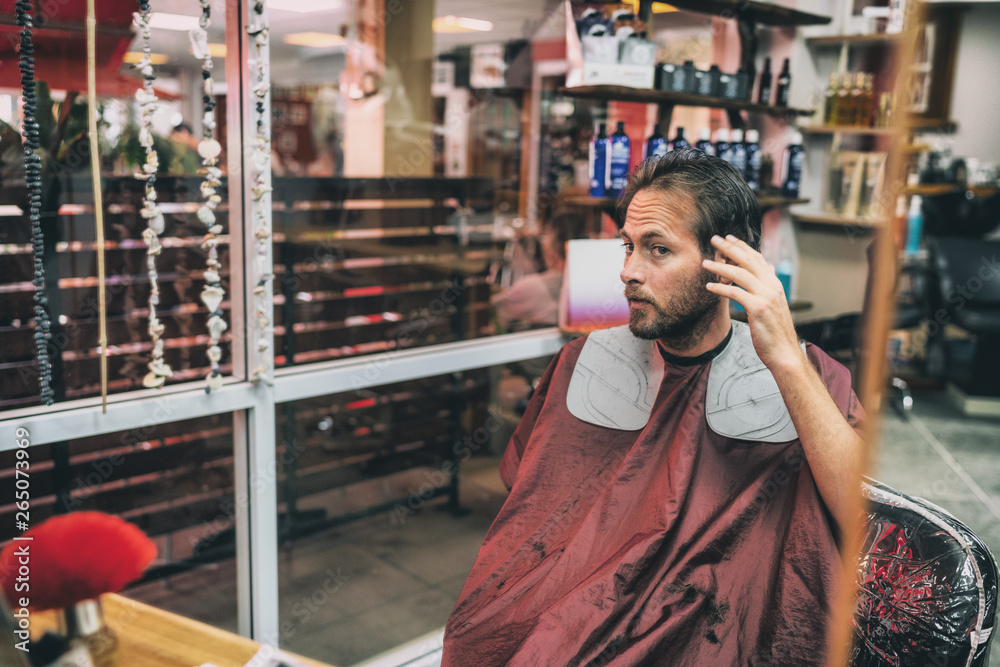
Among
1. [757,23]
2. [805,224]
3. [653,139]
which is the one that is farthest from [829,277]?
[653,139]

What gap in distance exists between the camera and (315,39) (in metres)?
7.90

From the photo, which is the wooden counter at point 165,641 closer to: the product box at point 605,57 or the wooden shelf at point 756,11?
the product box at point 605,57

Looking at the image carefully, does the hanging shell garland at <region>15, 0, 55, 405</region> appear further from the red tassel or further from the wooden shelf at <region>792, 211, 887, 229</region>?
the wooden shelf at <region>792, 211, 887, 229</region>

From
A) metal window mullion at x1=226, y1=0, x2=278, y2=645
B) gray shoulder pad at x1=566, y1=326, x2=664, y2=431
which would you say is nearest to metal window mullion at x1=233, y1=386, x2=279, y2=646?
metal window mullion at x1=226, y1=0, x2=278, y2=645

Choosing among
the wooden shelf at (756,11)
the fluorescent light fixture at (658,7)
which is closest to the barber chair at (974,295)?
the wooden shelf at (756,11)

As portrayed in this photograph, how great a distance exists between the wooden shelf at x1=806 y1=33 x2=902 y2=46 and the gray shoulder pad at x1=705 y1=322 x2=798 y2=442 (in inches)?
102

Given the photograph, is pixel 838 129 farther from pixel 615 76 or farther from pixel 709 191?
pixel 709 191

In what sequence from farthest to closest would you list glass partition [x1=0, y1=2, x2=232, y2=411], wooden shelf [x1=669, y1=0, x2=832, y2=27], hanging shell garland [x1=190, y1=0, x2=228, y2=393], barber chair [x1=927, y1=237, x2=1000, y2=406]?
barber chair [x1=927, y1=237, x2=1000, y2=406] → wooden shelf [x1=669, y1=0, x2=832, y2=27] → glass partition [x1=0, y1=2, x2=232, y2=411] → hanging shell garland [x1=190, y1=0, x2=228, y2=393]

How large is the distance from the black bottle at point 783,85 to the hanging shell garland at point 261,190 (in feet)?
7.81

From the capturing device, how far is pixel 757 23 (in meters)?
3.39

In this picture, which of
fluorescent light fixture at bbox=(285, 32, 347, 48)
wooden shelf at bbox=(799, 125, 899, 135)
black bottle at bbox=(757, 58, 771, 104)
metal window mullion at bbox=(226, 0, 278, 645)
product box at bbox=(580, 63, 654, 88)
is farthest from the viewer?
fluorescent light fixture at bbox=(285, 32, 347, 48)

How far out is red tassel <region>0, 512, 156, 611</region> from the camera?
122cm

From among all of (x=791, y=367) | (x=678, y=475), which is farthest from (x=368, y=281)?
(x=791, y=367)

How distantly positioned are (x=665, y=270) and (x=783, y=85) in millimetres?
2264
